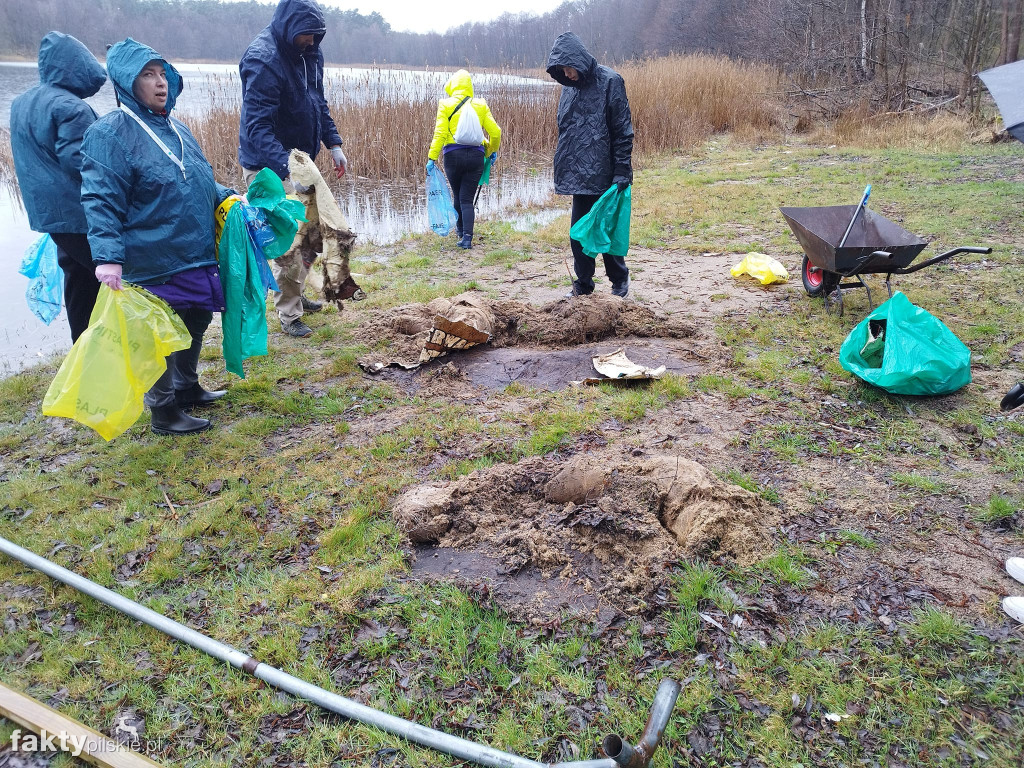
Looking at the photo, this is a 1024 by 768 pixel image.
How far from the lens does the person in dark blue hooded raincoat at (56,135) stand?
133 inches

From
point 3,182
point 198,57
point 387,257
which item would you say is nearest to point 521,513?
point 387,257

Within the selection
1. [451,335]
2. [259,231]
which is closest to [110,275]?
[259,231]

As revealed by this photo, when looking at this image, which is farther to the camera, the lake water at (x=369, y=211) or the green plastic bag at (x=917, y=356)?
the lake water at (x=369, y=211)

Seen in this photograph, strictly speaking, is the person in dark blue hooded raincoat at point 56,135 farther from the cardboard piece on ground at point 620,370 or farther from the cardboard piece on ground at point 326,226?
the cardboard piece on ground at point 620,370

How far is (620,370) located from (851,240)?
2.68 meters

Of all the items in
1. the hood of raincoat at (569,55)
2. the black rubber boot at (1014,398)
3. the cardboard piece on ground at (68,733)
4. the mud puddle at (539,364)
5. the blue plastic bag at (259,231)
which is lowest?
the cardboard piece on ground at (68,733)

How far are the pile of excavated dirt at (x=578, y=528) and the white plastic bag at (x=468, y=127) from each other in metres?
5.18

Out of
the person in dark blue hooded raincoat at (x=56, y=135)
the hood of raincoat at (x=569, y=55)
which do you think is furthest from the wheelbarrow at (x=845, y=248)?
the person in dark blue hooded raincoat at (x=56, y=135)

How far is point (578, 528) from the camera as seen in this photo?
2768 mm

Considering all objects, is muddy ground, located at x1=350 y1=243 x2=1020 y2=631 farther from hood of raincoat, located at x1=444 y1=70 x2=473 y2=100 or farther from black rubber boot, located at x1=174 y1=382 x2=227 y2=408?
hood of raincoat, located at x1=444 y1=70 x2=473 y2=100

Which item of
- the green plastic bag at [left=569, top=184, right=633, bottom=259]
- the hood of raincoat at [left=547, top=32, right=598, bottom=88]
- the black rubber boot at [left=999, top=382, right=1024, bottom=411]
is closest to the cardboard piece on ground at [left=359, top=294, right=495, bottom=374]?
the green plastic bag at [left=569, top=184, right=633, bottom=259]

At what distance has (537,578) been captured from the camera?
261 centimetres

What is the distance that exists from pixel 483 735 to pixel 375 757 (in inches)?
13.6

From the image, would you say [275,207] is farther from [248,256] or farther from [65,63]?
[65,63]
